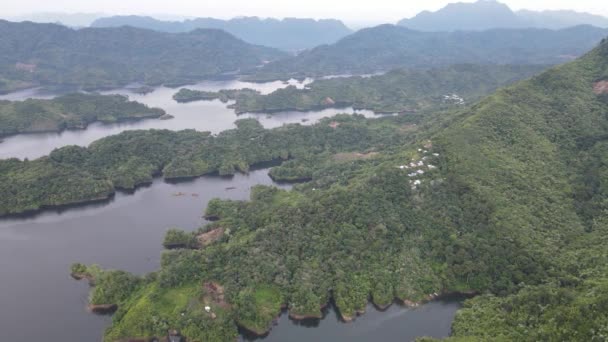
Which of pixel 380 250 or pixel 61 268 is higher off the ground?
pixel 380 250

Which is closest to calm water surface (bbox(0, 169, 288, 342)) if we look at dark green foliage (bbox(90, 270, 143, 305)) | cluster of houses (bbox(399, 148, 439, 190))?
dark green foliage (bbox(90, 270, 143, 305))

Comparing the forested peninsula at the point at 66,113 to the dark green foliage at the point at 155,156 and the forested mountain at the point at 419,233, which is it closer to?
the dark green foliage at the point at 155,156

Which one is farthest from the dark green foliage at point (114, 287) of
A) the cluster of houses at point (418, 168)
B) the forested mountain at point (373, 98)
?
the forested mountain at point (373, 98)

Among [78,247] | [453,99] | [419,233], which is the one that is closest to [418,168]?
[419,233]

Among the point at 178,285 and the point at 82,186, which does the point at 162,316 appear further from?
the point at 82,186

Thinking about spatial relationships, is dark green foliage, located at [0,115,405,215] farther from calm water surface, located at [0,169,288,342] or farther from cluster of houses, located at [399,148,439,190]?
cluster of houses, located at [399,148,439,190]

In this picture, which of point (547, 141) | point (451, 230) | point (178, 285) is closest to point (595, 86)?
point (547, 141)
